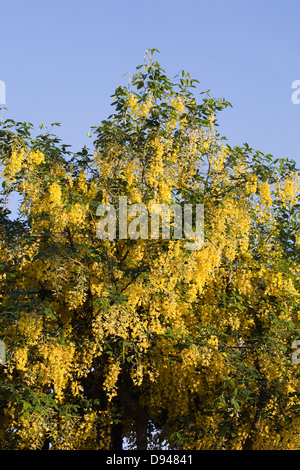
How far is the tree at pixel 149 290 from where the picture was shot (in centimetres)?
757

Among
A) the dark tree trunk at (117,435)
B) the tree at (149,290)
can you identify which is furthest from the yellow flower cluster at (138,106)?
the dark tree trunk at (117,435)

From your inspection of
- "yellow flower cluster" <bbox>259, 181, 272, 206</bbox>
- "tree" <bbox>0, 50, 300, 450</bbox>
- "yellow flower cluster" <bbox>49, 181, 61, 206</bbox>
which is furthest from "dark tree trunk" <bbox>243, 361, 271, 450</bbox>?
"yellow flower cluster" <bbox>49, 181, 61, 206</bbox>

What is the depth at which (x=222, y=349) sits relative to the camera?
8.41 m

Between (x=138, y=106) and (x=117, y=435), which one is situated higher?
(x=138, y=106)

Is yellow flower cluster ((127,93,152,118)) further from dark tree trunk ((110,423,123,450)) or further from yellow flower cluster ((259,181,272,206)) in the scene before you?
dark tree trunk ((110,423,123,450))

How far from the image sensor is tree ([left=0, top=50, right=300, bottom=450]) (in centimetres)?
757

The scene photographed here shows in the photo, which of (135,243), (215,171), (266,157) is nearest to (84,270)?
(135,243)

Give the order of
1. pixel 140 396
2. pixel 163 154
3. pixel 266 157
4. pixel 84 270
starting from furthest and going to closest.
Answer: pixel 140 396 → pixel 266 157 → pixel 163 154 → pixel 84 270

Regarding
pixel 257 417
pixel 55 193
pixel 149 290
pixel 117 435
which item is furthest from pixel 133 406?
pixel 55 193

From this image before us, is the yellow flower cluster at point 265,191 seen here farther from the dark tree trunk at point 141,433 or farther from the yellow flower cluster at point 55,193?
the dark tree trunk at point 141,433

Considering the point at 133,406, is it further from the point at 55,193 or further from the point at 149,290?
the point at 55,193

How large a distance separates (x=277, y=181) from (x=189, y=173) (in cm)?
157

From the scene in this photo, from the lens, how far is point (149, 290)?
25.1 ft

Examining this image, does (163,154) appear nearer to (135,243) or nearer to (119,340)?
(135,243)
